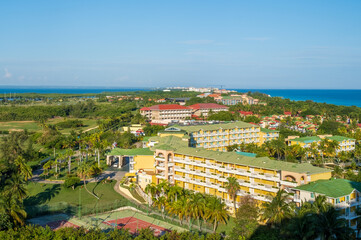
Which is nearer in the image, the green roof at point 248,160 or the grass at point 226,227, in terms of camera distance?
the grass at point 226,227

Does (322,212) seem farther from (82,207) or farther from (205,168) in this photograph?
(82,207)

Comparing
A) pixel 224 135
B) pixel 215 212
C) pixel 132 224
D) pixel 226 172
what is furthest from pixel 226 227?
pixel 224 135

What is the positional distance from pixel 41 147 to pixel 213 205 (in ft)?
176

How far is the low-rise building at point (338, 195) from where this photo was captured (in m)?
26.5

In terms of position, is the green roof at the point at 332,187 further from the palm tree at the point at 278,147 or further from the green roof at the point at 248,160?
the palm tree at the point at 278,147

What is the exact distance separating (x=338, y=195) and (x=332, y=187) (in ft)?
4.53

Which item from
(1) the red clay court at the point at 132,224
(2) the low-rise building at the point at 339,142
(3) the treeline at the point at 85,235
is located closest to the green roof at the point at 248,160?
(1) the red clay court at the point at 132,224

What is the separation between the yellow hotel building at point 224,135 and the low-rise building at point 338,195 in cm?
3075

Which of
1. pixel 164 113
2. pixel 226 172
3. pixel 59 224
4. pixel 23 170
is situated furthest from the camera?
pixel 164 113

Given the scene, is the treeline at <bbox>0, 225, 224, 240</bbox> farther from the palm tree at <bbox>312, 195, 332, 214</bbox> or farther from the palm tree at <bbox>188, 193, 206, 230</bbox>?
the palm tree at <bbox>312, 195, 332, 214</bbox>

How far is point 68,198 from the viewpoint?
4078 cm

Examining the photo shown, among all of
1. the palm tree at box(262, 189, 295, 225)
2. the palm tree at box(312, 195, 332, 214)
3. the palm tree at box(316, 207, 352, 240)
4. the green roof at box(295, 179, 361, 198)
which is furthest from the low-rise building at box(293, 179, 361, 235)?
the palm tree at box(316, 207, 352, 240)

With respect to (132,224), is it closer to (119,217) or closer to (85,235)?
(119,217)

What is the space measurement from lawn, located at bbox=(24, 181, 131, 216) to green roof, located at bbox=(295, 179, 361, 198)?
751 inches
